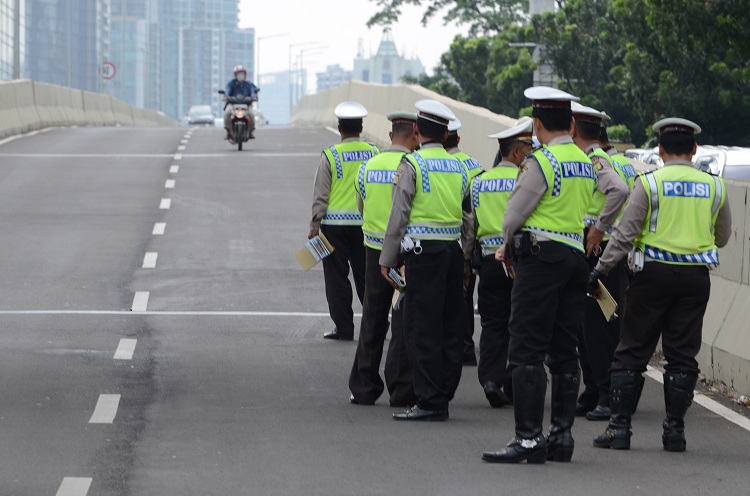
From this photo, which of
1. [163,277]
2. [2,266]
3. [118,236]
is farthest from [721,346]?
[118,236]

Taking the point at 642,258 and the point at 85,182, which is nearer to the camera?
the point at 642,258

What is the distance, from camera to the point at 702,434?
9242mm

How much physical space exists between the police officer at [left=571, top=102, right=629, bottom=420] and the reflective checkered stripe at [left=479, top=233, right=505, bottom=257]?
22.6 inches

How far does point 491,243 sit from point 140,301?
237 inches

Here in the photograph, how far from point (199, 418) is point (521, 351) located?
92.8 inches

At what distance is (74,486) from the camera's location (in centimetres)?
750

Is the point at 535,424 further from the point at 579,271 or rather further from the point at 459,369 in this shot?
the point at 459,369

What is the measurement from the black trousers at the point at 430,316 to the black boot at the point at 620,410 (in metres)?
1.22

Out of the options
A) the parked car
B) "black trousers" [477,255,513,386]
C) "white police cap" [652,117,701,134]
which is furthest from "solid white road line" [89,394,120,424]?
the parked car

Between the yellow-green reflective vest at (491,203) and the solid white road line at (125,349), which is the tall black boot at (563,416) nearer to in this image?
the yellow-green reflective vest at (491,203)

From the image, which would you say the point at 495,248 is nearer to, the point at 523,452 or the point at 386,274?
the point at 386,274

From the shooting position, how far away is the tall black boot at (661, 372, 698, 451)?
8.59 metres

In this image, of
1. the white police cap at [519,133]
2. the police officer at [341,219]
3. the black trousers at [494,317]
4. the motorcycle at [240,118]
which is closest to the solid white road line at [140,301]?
the police officer at [341,219]

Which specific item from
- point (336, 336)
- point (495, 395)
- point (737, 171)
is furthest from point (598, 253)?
point (737, 171)
